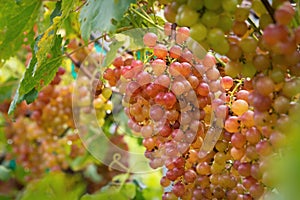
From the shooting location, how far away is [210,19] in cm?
42

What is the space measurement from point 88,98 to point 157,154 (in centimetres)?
59

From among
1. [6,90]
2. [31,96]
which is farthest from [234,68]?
[6,90]

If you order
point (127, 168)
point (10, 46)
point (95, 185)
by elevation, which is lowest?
point (95, 185)

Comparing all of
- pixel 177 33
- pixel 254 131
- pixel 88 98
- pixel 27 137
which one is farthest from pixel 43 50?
pixel 27 137

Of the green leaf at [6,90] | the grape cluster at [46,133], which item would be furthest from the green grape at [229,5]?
the green leaf at [6,90]

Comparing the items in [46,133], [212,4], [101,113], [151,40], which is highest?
[212,4]

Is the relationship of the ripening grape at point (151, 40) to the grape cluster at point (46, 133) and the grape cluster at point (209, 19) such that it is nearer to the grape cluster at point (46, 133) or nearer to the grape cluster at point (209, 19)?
the grape cluster at point (209, 19)

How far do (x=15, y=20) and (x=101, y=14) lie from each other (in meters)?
0.37

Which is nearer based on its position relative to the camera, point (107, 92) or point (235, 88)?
point (235, 88)

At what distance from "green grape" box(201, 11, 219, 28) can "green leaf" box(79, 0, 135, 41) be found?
10cm

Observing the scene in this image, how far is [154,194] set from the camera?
121 cm

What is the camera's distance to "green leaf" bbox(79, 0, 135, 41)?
0.51m

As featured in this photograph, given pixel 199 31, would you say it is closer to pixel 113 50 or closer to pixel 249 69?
pixel 249 69

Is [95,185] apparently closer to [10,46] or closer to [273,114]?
[10,46]
